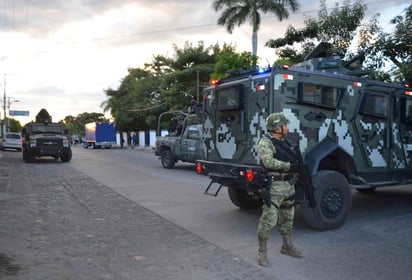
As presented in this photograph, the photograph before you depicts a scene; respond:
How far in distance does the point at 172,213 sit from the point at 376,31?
33.7ft

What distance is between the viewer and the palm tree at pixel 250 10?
3156cm

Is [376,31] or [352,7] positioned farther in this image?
[352,7]

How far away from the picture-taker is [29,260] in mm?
5676

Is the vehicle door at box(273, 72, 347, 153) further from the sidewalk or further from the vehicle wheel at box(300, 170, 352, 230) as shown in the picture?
the sidewalk

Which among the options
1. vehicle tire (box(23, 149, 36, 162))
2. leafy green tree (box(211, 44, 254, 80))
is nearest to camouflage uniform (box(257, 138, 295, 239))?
vehicle tire (box(23, 149, 36, 162))

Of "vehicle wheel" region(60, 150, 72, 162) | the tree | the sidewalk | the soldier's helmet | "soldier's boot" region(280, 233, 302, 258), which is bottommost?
the sidewalk

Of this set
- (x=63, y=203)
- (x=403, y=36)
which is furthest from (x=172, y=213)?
(x=403, y=36)

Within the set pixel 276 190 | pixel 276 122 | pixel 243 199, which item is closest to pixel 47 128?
pixel 243 199

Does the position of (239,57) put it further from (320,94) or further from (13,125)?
(13,125)

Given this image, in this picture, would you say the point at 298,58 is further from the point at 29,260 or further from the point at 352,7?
the point at 29,260

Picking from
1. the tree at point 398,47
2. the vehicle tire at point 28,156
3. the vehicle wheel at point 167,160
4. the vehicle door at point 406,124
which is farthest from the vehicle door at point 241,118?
the vehicle tire at point 28,156

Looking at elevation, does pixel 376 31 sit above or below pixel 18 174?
above

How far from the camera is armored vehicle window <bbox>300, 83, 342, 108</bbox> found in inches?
281

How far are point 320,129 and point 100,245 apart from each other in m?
3.72
